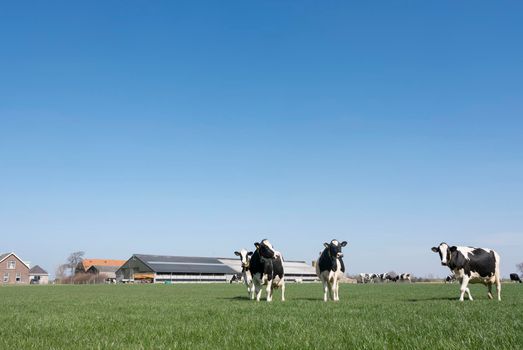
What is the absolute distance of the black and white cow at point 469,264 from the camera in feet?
67.4

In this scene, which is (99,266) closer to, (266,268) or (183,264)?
(183,264)

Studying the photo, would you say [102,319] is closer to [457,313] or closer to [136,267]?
[457,313]

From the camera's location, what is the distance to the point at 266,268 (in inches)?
822

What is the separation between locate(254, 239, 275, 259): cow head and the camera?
21203 mm

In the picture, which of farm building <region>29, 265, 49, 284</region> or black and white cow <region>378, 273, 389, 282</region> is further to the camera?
farm building <region>29, 265, 49, 284</region>

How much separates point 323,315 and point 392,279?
9441 centimetres

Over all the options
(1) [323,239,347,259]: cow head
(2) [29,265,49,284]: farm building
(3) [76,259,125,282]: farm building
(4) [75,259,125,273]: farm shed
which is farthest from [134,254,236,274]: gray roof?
(1) [323,239,347,259]: cow head

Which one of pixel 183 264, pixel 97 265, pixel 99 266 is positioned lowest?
pixel 99 266

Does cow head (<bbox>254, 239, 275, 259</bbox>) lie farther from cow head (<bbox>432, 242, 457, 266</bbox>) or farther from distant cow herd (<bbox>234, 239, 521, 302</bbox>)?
cow head (<bbox>432, 242, 457, 266</bbox>)

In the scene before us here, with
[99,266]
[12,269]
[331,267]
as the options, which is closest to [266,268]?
[331,267]

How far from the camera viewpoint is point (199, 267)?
381 feet

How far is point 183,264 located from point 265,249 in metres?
98.1

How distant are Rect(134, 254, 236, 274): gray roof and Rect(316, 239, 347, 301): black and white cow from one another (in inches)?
3549

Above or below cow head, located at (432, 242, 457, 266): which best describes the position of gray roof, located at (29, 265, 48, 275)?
below
